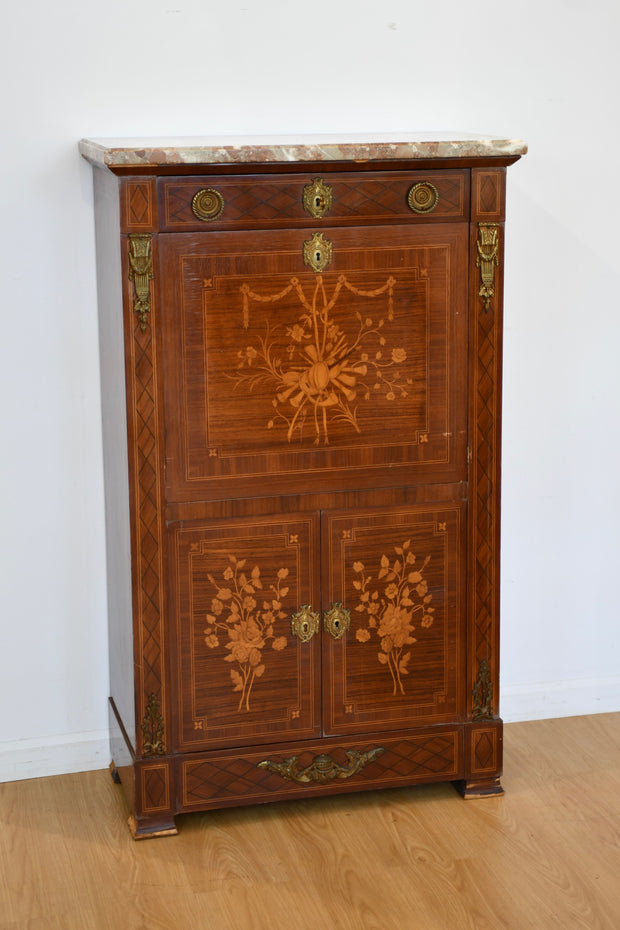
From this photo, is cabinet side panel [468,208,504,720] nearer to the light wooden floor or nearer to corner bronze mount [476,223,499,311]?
corner bronze mount [476,223,499,311]

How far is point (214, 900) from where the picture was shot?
100 inches

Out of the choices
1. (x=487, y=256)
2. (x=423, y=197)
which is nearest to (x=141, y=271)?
(x=423, y=197)

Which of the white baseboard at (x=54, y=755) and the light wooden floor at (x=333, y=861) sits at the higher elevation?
the white baseboard at (x=54, y=755)

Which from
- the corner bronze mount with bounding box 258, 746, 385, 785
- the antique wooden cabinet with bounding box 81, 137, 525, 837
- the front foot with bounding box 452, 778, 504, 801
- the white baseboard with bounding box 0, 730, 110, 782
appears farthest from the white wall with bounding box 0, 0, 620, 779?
the corner bronze mount with bounding box 258, 746, 385, 785

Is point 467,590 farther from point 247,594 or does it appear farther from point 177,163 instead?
point 177,163

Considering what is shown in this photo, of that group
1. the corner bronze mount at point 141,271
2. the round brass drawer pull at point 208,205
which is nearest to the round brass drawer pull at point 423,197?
the round brass drawer pull at point 208,205

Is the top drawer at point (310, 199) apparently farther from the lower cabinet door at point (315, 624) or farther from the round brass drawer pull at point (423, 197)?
the lower cabinet door at point (315, 624)

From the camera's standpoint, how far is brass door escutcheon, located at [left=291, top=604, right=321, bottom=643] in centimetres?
278

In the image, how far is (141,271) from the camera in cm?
253

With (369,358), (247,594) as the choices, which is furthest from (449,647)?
(369,358)

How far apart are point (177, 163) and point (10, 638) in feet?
4.16

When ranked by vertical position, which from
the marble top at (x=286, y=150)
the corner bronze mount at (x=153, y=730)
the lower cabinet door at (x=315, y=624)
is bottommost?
the corner bronze mount at (x=153, y=730)

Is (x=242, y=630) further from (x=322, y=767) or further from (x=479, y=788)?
(x=479, y=788)

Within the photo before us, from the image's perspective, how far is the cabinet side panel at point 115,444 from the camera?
2646 millimetres
